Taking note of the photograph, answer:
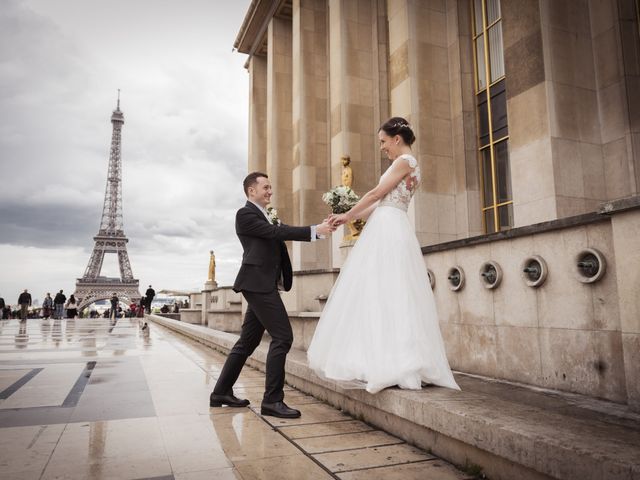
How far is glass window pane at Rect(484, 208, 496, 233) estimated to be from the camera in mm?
11875

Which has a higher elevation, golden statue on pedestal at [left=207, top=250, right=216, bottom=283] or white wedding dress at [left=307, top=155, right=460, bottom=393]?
golden statue on pedestal at [left=207, top=250, right=216, bottom=283]

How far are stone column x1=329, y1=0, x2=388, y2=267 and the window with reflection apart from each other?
4.28 meters

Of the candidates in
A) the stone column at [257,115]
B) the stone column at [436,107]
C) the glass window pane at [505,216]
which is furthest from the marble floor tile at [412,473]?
the stone column at [257,115]

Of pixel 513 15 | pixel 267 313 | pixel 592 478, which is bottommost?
pixel 592 478

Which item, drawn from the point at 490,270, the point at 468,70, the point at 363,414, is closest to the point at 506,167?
the point at 468,70

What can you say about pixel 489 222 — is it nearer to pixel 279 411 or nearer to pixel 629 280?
pixel 629 280

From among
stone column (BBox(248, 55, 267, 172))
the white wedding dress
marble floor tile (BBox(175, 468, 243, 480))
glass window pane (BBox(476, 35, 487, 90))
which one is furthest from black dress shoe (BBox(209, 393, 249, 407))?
stone column (BBox(248, 55, 267, 172))

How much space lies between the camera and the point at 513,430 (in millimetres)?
2543

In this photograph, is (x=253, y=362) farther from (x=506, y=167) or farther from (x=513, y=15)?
(x=513, y=15)

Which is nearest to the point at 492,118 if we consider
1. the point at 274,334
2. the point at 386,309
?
the point at 386,309

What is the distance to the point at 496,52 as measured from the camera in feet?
39.6

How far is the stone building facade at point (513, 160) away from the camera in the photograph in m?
4.53

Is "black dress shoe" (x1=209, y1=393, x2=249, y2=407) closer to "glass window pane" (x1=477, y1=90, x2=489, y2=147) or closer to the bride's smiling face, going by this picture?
the bride's smiling face

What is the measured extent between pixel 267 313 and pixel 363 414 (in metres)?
1.29
